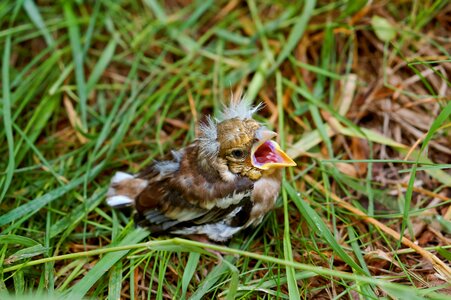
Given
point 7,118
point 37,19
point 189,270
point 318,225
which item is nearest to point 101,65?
point 37,19

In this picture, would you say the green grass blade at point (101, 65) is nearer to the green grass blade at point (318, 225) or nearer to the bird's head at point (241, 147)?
the bird's head at point (241, 147)

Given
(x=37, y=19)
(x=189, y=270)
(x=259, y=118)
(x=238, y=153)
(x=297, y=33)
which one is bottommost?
(x=189, y=270)

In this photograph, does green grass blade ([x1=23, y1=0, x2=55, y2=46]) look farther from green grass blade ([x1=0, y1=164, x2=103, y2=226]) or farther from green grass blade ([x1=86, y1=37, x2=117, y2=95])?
green grass blade ([x1=0, y1=164, x2=103, y2=226])

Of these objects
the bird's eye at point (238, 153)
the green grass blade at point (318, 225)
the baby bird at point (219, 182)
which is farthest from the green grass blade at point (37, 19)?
the green grass blade at point (318, 225)

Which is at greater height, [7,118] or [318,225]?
[7,118]

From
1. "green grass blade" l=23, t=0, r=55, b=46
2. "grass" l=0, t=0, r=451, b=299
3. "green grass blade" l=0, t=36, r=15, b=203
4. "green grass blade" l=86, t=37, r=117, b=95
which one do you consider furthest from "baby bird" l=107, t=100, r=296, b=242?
"green grass blade" l=23, t=0, r=55, b=46

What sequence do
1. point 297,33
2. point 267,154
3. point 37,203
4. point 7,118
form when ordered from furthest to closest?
point 297,33 → point 7,118 → point 37,203 → point 267,154

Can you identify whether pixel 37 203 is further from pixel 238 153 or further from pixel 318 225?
pixel 318 225
